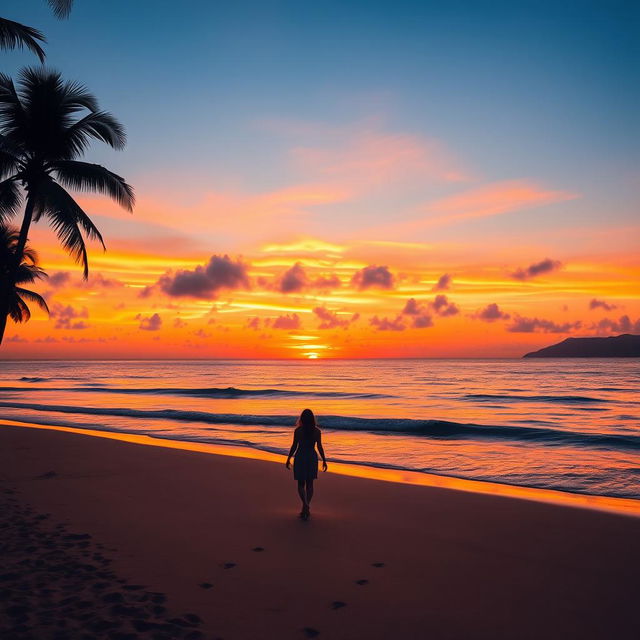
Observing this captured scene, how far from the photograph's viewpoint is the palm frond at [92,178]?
1484cm

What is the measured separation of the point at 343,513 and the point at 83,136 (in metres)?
12.4

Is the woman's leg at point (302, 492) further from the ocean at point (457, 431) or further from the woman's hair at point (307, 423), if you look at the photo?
the ocean at point (457, 431)

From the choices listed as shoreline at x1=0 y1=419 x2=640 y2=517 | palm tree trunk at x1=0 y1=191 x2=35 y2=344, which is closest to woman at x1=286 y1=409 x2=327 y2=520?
shoreline at x1=0 y1=419 x2=640 y2=517

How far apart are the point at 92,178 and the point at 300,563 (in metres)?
12.7

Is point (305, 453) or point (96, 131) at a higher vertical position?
point (96, 131)

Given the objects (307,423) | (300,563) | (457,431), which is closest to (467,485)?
(307,423)

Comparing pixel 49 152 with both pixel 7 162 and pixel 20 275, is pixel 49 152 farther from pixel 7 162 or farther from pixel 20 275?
pixel 20 275

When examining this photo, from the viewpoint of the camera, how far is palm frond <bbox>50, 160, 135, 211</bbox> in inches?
584

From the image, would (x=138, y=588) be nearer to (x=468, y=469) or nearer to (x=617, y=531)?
(x=617, y=531)

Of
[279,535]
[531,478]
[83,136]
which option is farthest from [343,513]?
[83,136]

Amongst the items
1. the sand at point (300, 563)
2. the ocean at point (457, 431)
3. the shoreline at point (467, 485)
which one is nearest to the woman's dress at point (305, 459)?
the sand at point (300, 563)

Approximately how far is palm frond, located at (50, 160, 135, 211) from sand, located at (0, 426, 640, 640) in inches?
319

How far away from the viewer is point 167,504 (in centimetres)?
930

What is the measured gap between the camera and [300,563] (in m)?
6.52
